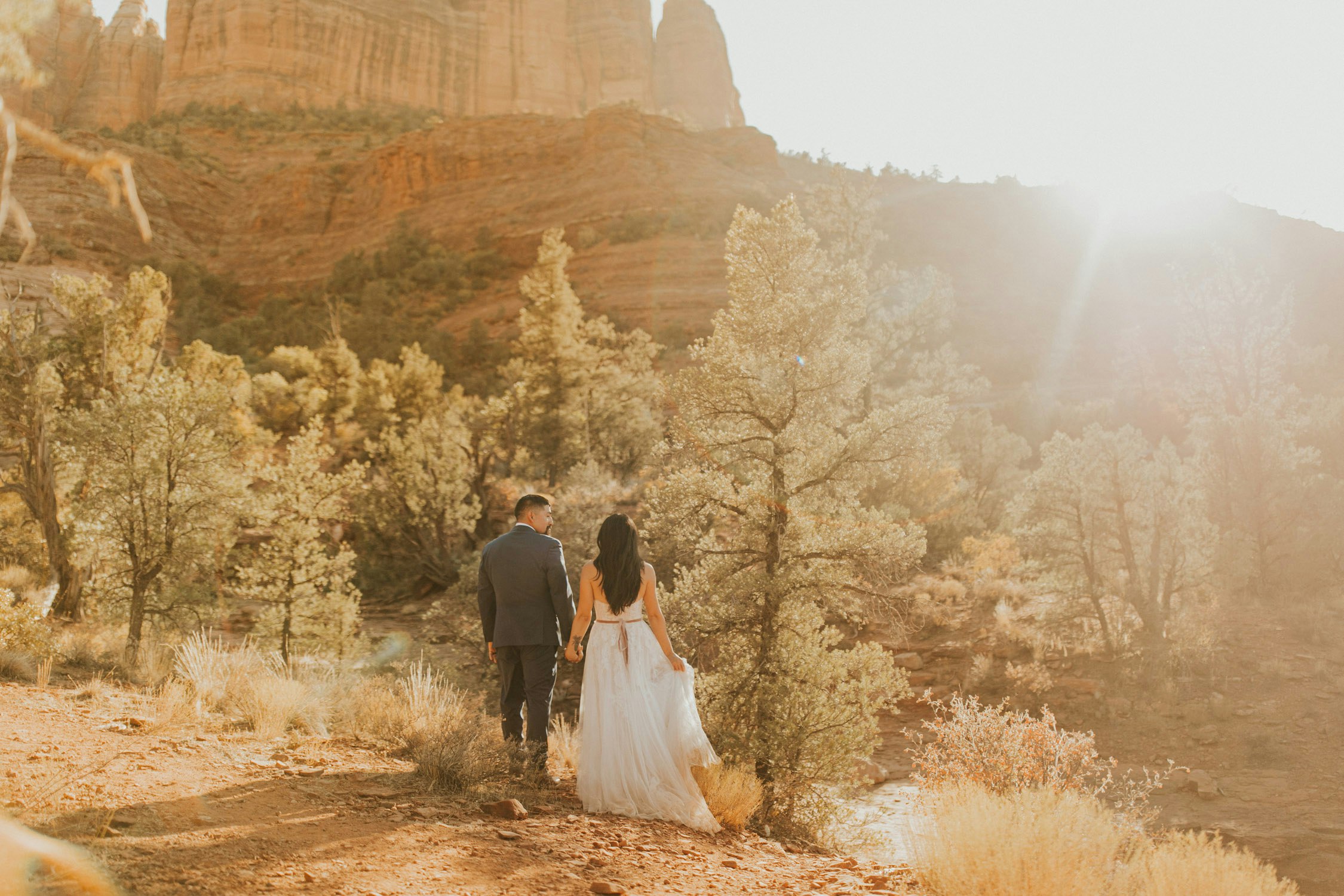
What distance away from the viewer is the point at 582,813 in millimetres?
4883

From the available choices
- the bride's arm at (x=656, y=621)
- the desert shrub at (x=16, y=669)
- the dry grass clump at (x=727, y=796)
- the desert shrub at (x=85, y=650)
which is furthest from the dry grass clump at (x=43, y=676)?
the dry grass clump at (x=727, y=796)

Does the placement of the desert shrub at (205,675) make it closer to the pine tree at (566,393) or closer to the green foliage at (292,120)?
the pine tree at (566,393)

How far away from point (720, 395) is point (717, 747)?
333 centimetres

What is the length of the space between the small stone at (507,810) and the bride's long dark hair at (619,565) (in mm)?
1271

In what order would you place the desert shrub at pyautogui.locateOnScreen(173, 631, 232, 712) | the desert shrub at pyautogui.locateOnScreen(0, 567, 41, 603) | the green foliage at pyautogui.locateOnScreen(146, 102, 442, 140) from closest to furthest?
1. the desert shrub at pyautogui.locateOnScreen(173, 631, 232, 712)
2. the desert shrub at pyautogui.locateOnScreen(0, 567, 41, 603)
3. the green foliage at pyautogui.locateOnScreen(146, 102, 442, 140)

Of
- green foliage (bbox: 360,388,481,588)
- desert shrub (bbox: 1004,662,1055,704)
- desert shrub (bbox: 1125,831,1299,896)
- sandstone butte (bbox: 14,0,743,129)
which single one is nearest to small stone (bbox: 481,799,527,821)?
desert shrub (bbox: 1125,831,1299,896)

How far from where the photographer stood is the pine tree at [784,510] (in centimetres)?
737

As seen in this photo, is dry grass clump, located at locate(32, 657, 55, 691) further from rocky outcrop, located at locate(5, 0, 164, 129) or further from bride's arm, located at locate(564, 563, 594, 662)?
rocky outcrop, located at locate(5, 0, 164, 129)

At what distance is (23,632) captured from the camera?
7457 mm

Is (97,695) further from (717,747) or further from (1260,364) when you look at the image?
(1260,364)

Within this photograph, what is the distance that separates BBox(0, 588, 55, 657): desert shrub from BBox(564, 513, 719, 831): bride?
18.1 ft

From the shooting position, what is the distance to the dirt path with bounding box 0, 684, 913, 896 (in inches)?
132

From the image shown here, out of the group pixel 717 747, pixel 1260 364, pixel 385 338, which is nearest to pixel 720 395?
pixel 717 747

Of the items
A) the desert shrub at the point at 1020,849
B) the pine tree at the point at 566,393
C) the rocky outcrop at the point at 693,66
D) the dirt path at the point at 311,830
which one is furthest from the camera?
the rocky outcrop at the point at 693,66
